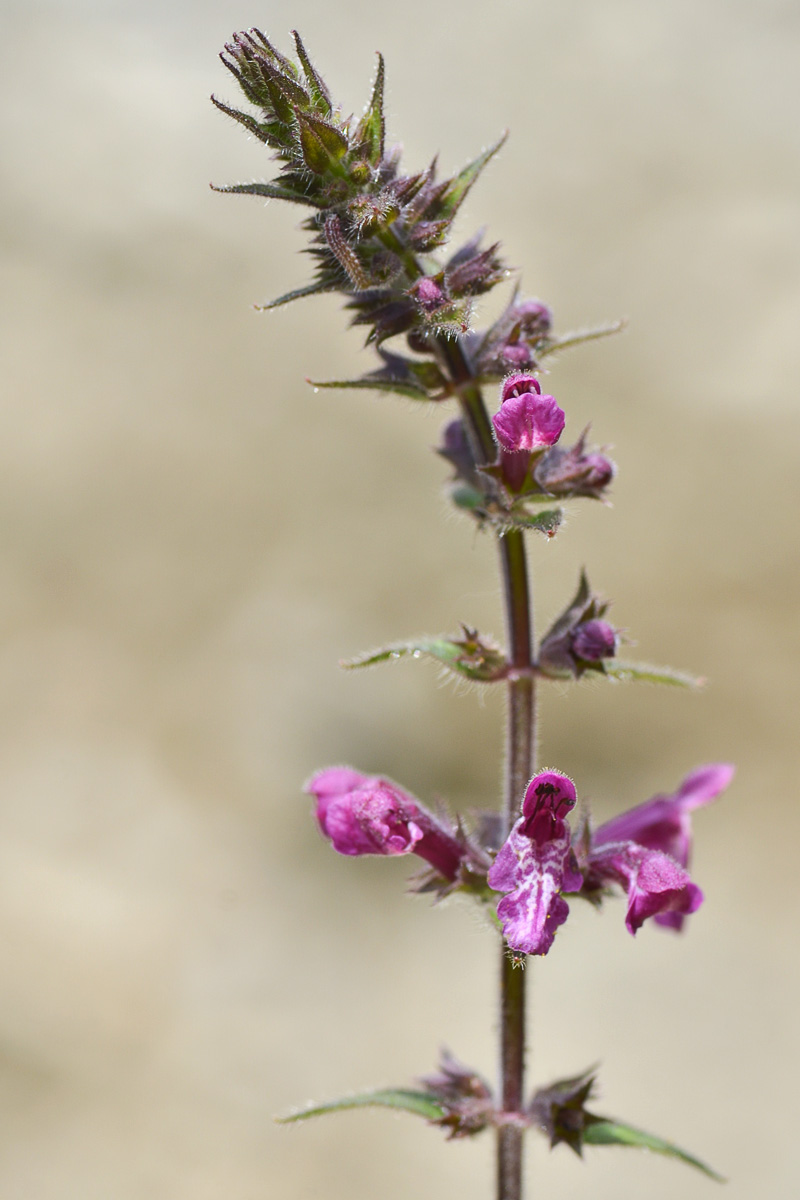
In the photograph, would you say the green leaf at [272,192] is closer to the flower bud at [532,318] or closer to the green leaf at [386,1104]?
the flower bud at [532,318]

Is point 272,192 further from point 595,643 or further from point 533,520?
point 595,643

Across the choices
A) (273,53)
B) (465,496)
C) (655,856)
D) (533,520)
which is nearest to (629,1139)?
(655,856)

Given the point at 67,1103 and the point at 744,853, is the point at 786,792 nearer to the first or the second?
the point at 744,853

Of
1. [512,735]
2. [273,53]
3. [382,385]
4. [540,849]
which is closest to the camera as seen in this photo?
[273,53]

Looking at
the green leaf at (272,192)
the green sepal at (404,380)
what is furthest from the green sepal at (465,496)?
the green leaf at (272,192)

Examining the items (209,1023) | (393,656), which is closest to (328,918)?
(209,1023)

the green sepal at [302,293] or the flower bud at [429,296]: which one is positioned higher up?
the green sepal at [302,293]

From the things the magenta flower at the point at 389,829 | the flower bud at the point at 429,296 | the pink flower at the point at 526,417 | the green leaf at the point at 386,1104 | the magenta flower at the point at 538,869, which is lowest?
the green leaf at the point at 386,1104

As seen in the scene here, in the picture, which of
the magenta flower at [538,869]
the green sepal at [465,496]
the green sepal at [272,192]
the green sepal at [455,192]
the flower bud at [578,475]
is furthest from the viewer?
the green sepal at [465,496]
